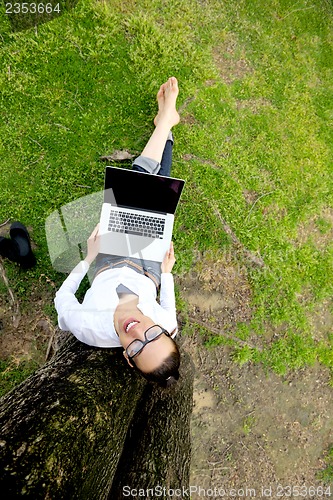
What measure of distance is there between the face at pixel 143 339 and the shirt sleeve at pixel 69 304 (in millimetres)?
360

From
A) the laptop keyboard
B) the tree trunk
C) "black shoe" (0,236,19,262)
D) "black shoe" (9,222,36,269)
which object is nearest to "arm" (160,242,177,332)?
the laptop keyboard

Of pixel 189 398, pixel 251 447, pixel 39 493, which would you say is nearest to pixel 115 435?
pixel 39 493

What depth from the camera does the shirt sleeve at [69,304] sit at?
8.41 ft

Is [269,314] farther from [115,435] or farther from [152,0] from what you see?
[152,0]

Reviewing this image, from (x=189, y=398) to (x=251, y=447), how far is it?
141 centimetres

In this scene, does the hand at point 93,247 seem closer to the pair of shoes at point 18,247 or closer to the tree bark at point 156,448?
the pair of shoes at point 18,247

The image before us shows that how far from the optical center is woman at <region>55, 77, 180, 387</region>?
7.37ft

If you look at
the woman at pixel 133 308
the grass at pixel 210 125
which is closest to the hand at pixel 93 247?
the woman at pixel 133 308

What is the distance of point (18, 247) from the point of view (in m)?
3.48

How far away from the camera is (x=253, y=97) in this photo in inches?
176

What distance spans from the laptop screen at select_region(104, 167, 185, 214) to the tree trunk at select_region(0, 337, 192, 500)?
132cm

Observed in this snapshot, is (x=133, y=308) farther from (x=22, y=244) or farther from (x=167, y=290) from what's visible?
(x=22, y=244)

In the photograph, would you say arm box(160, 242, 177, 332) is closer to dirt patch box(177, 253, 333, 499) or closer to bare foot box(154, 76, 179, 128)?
dirt patch box(177, 253, 333, 499)

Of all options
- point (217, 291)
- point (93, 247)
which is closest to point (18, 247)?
point (93, 247)
